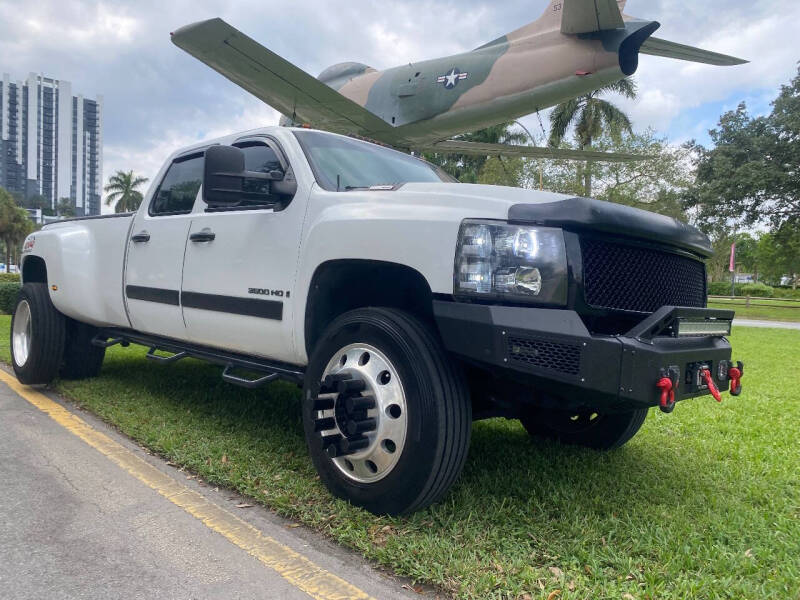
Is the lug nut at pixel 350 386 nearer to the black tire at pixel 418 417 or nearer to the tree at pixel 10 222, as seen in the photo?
the black tire at pixel 418 417

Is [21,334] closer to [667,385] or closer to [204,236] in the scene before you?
[204,236]

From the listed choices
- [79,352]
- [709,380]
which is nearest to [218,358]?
[79,352]

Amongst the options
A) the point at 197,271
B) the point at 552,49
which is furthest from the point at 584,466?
the point at 552,49

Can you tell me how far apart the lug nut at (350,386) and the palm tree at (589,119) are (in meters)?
30.5

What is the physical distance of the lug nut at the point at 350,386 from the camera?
2.79 metres

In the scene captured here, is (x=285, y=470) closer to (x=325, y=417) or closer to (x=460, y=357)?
(x=325, y=417)

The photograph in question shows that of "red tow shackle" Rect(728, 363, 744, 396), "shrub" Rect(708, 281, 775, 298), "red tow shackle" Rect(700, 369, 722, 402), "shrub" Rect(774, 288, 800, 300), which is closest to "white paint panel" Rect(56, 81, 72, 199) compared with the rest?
"shrub" Rect(708, 281, 775, 298)

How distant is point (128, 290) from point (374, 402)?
8.95 ft

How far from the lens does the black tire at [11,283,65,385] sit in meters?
5.41

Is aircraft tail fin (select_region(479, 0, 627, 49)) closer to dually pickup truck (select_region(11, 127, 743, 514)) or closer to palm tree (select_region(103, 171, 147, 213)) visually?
dually pickup truck (select_region(11, 127, 743, 514))

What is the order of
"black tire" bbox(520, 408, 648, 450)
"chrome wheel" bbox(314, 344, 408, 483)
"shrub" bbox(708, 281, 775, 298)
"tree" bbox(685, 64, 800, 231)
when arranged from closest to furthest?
"chrome wheel" bbox(314, 344, 408, 483) < "black tire" bbox(520, 408, 648, 450) < "tree" bbox(685, 64, 800, 231) < "shrub" bbox(708, 281, 775, 298)

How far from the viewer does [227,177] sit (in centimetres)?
320

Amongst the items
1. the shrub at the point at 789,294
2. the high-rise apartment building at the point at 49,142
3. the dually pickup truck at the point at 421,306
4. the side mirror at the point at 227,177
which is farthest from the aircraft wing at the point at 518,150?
the high-rise apartment building at the point at 49,142

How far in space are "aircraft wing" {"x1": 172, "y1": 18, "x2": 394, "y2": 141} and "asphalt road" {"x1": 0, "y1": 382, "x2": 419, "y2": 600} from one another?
9.00 m
